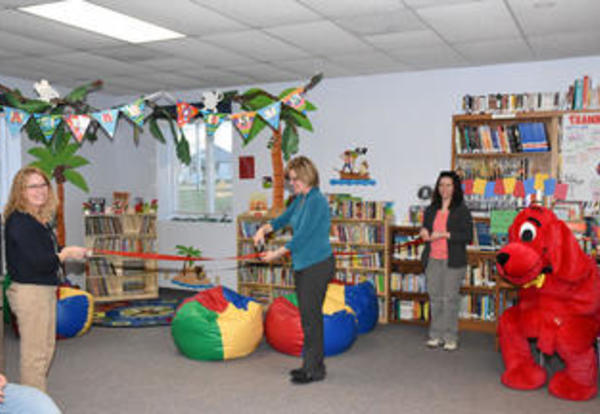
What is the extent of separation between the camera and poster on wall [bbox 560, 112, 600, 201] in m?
5.09

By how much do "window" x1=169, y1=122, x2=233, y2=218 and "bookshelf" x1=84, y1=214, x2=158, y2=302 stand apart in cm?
76

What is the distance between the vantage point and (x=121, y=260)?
22.8 ft

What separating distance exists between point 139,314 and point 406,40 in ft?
13.1

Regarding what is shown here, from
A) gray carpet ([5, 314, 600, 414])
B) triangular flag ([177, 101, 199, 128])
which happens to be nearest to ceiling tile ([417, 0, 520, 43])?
triangular flag ([177, 101, 199, 128])

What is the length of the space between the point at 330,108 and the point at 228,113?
148cm

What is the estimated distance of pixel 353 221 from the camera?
5.98 metres

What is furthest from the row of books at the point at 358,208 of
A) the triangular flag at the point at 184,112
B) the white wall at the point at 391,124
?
the triangular flag at the point at 184,112

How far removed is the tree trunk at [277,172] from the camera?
5863 millimetres

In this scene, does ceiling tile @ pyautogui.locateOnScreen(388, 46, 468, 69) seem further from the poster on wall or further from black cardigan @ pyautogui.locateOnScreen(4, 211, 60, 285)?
black cardigan @ pyautogui.locateOnScreen(4, 211, 60, 285)

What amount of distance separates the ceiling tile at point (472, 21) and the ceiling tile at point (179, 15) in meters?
1.47

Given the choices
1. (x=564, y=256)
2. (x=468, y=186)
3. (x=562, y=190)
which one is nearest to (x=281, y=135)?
(x=468, y=186)

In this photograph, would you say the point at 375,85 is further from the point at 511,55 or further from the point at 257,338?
the point at 257,338

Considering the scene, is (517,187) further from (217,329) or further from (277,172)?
(217,329)

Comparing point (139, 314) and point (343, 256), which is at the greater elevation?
point (343, 256)
